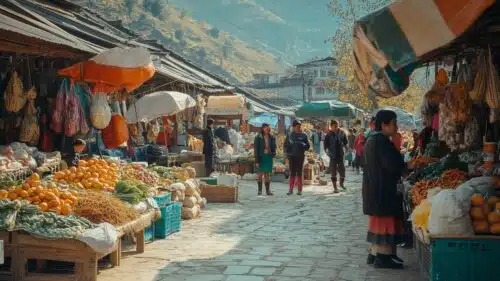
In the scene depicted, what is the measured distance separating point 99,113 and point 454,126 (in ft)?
17.7

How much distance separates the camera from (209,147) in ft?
55.9

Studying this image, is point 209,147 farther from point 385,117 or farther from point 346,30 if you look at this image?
point 346,30

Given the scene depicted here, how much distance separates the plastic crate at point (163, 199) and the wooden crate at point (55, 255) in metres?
3.19

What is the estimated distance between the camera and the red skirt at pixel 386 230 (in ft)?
23.8

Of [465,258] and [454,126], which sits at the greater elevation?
[454,126]

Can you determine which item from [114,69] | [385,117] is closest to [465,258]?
[385,117]

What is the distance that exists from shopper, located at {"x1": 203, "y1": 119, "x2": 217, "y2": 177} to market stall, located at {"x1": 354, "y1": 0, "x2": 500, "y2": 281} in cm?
888

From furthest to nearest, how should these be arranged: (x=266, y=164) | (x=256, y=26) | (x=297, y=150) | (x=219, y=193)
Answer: (x=256, y=26) < (x=266, y=164) < (x=297, y=150) < (x=219, y=193)

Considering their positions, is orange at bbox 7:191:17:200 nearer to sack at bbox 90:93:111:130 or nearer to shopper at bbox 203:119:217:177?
sack at bbox 90:93:111:130

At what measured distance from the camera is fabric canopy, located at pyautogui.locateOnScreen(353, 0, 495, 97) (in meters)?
4.33

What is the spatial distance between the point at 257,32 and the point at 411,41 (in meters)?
185

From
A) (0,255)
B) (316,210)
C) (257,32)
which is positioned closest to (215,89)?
(316,210)

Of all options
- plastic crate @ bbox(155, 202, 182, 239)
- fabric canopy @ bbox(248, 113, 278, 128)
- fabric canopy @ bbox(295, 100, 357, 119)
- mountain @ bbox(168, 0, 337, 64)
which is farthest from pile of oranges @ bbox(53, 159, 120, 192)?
mountain @ bbox(168, 0, 337, 64)

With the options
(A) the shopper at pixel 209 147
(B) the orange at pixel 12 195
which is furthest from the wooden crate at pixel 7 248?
(A) the shopper at pixel 209 147
